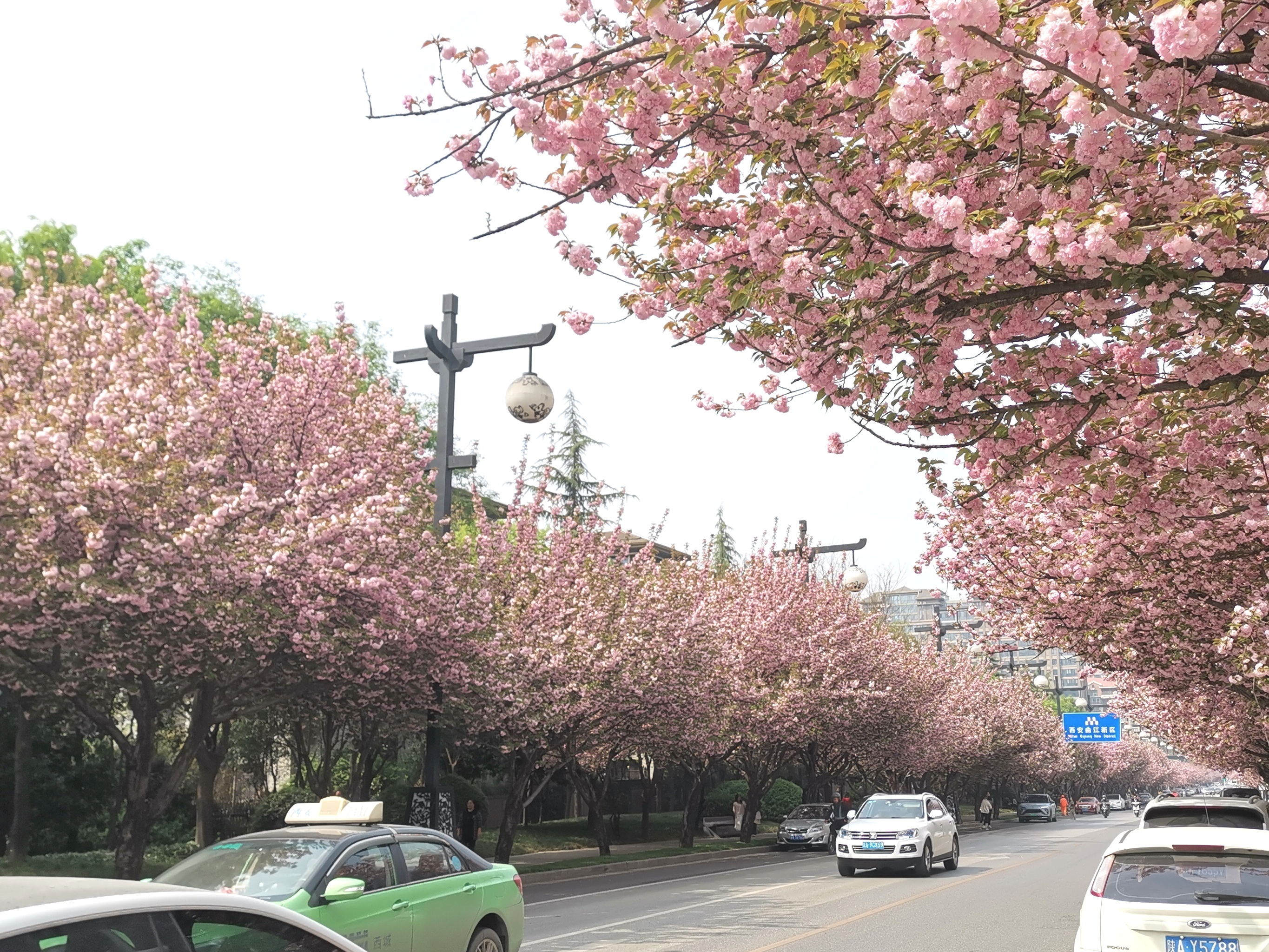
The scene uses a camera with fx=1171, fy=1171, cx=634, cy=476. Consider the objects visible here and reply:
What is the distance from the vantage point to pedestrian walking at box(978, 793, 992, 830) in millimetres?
61125

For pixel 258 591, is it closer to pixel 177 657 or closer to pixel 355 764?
pixel 177 657

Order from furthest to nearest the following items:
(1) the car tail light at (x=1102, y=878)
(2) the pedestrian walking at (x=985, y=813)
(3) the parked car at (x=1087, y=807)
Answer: (3) the parked car at (x=1087, y=807) → (2) the pedestrian walking at (x=985, y=813) → (1) the car tail light at (x=1102, y=878)

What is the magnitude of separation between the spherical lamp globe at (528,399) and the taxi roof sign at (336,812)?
247 inches

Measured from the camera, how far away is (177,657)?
15.2 m

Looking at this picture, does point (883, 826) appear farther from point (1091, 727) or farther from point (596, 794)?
point (1091, 727)

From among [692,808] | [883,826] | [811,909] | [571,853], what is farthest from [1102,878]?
[692,808]

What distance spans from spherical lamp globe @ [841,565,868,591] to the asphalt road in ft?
24.4

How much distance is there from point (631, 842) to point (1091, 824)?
112 feet

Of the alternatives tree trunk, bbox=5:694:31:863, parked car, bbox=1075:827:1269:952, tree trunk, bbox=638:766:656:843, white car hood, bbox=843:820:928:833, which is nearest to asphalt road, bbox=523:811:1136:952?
white car hood, bbox=843:820:928:833

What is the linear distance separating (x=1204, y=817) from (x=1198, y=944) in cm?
673

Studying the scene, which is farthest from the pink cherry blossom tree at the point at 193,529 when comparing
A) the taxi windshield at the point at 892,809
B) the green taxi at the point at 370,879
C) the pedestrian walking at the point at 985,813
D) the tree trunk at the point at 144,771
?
the pedestrian walking at the point at 985,813

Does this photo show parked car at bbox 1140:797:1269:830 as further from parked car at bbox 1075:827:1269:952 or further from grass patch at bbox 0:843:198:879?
grass patch at bbox 0:843:198:879

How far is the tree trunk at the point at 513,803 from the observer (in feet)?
78.6

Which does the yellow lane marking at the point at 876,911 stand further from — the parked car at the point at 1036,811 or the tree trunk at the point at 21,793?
the parked car at the point at 1036,811
